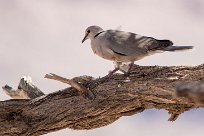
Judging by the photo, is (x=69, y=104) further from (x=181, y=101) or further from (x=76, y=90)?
(x=181, y=101)

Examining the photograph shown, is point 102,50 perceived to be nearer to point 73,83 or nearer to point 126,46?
point 126,46

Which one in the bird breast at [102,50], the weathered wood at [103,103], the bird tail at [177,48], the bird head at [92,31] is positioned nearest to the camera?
the bird tail at [177,48]

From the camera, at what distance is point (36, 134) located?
610 centimetres

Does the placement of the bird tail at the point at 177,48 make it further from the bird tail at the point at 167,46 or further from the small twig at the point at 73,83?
the small twig at the point at 73,83

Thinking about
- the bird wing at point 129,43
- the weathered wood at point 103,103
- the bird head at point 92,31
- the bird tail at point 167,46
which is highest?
the bird head at point 92,31

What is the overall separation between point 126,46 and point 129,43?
56 millimetres

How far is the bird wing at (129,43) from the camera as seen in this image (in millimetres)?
5316

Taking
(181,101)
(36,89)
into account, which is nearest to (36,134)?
(36,89)

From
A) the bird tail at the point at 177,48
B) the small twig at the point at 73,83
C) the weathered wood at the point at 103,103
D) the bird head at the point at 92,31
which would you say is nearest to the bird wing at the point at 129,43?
the bird tail at the point at 177,48

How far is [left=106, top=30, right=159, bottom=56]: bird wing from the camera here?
17.4 feet

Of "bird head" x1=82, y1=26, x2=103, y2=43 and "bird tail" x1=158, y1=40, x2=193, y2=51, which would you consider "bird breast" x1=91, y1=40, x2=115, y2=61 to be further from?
"bird tail" x1=158, y1=40, x2=193, y2=51

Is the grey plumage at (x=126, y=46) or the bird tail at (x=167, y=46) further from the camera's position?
the grey plumage at (x=126, y=46)

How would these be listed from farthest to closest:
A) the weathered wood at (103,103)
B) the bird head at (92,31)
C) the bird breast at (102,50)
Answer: the bird head at (92,31), the bird breast at (102,50), the weathered wood at (103,103)

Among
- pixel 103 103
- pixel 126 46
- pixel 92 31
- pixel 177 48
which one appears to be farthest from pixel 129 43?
pixel 103 103
